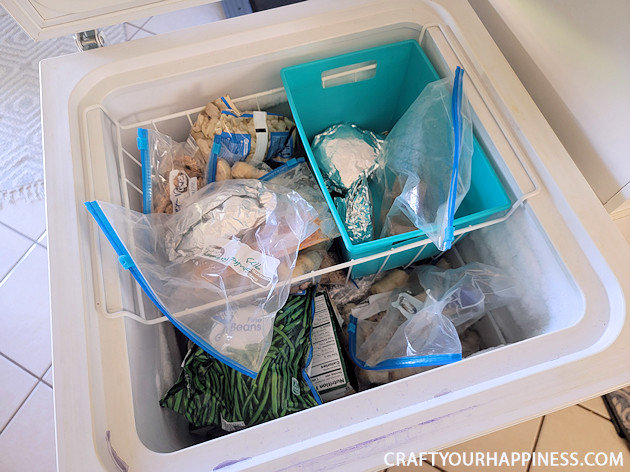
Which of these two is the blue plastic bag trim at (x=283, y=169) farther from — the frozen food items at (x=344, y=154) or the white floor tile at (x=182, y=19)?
the white floor tile at (x=182, y=19)

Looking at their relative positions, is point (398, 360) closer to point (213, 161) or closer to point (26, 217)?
point (213, 161)

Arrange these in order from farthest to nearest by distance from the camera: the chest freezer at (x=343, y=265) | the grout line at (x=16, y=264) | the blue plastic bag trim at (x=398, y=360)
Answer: the grout line at (x=16, y=264) → the blue plastic bag trim at (x=398, y=360) → the chest freezer at (x=343, y=265)

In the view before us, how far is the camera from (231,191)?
67 centimetres

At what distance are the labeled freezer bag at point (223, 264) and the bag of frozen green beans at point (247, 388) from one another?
4cm

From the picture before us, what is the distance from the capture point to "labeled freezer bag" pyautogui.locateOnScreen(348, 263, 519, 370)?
0.66 meters

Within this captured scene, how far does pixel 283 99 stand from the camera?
82cm

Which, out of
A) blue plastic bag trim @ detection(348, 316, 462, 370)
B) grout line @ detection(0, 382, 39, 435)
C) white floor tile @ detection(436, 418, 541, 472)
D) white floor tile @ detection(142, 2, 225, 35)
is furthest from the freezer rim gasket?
white floor tile @ detection(142, 2, 225, 35)

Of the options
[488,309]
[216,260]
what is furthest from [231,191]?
[488,309]

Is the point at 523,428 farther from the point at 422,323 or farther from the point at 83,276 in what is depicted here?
the point at 83,276

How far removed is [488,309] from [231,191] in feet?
1.54

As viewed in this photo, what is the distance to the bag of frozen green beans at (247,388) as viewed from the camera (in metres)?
0.64

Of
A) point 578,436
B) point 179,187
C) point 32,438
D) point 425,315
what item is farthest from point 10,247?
point 578,436

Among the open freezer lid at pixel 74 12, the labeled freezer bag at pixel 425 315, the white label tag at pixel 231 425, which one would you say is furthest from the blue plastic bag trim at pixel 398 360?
the open freezer lid at pixel 74 12

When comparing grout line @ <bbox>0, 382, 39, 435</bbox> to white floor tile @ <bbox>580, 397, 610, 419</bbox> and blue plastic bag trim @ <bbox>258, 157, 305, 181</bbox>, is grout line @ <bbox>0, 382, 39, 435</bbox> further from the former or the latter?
white floor tile @ <bbox>580, 397, 610, 419</bbox>
